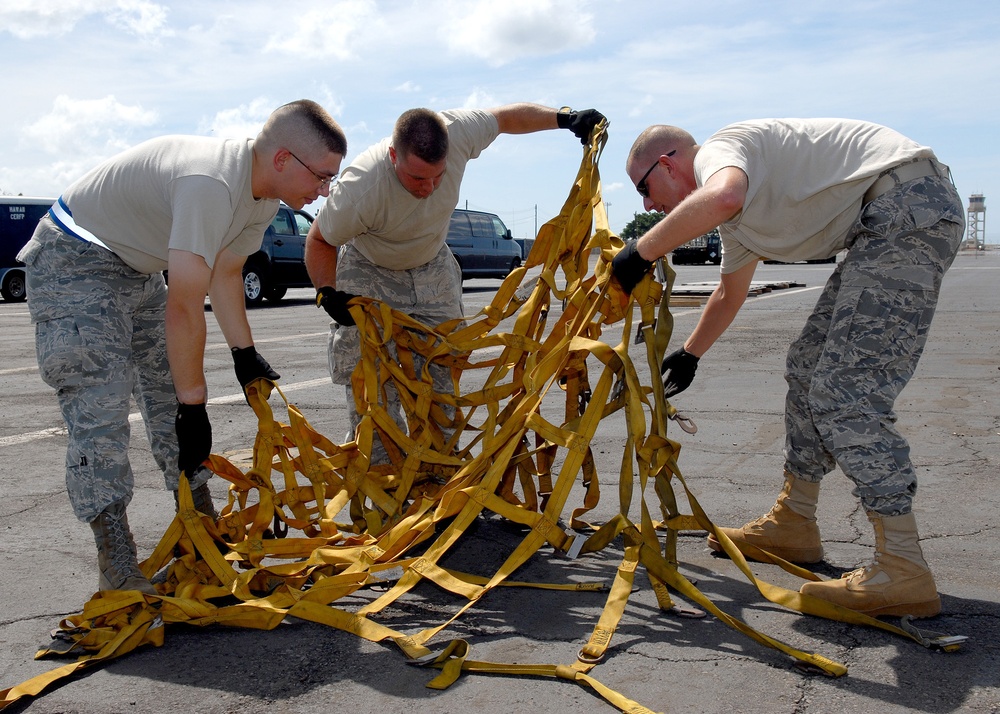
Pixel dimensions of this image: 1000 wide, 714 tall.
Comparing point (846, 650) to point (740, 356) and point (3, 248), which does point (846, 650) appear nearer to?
point (740, 356)

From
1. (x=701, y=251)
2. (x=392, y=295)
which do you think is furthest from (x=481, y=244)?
(x=392, y=295)

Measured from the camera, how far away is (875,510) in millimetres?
3119

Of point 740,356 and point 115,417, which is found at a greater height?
point 115,417

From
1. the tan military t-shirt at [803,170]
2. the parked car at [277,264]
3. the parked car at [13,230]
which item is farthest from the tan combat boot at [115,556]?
the parked car at [13,230]

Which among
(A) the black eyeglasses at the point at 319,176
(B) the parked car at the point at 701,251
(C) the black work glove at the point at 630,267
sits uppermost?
(A) the black eyeglasses at the point at 319,176

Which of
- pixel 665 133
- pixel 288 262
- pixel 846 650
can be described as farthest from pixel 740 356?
pixel 288 262

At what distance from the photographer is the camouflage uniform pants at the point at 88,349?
3205mm

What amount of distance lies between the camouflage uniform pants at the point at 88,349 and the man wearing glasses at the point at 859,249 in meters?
1.81

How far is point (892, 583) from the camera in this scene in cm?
306

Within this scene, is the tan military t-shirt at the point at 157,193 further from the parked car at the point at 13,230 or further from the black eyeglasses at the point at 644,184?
the parked car at the point at 13,230

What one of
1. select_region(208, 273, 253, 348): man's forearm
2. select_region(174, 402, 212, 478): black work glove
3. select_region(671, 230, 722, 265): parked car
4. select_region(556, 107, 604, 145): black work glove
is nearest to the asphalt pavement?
select_region(174, 402, 212, 478): black work glove

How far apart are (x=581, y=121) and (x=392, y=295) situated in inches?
48.8

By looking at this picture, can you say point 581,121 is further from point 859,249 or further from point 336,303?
point 859,249

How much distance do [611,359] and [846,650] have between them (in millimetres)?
1175
